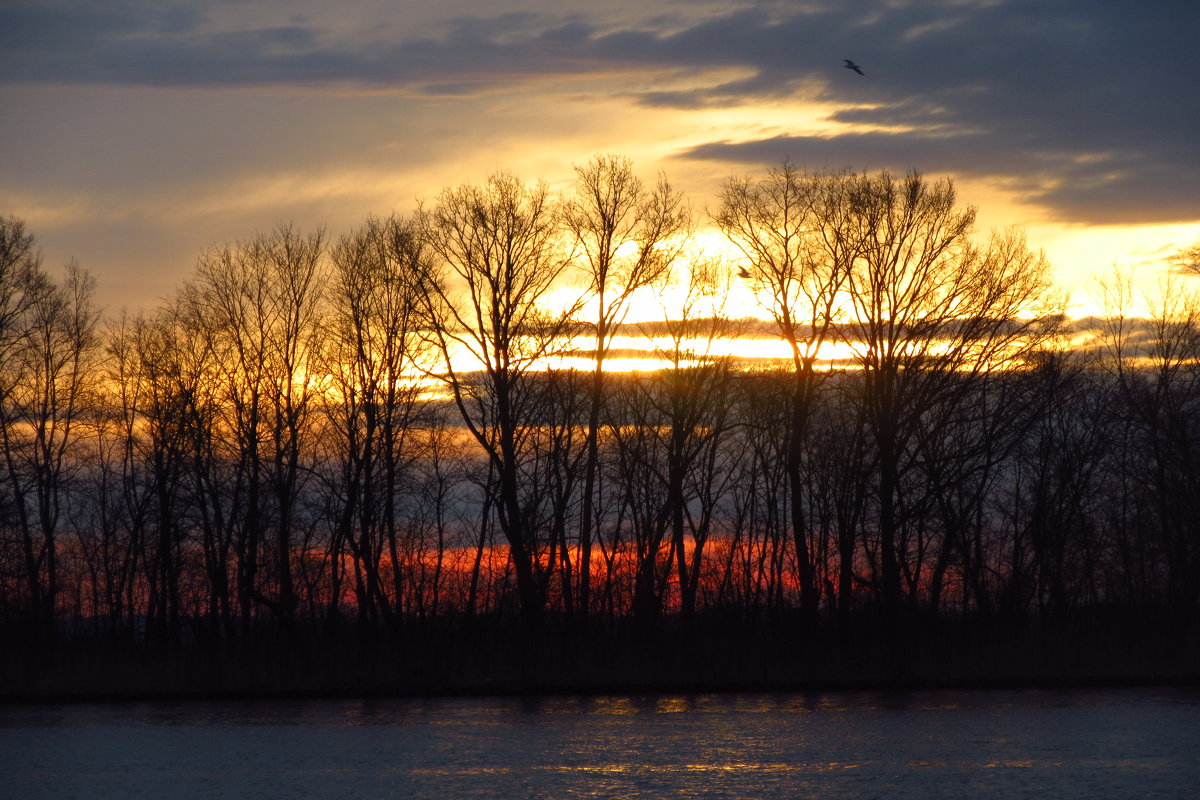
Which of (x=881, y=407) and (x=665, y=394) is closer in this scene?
(x=881, y=407)

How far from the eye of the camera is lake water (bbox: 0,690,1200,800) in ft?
47.4

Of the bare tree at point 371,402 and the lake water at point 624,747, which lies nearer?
the lake water at point 624,747

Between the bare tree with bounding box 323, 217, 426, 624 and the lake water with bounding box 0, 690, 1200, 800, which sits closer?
the lake water with bounding box 0, 690, 1200, 800

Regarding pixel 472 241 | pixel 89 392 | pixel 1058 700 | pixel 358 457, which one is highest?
pixel 472 241

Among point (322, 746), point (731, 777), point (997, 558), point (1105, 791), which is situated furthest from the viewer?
point (997, 558)

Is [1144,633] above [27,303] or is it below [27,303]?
below

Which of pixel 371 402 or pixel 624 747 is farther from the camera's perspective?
pixel 371 402

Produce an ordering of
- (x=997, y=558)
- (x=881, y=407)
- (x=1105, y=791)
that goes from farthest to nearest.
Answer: (x=997, y=558) → (x=881, y=407) → (x=1105, y=791)

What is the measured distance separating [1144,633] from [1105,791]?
18.1 metres

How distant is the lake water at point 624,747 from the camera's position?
1445cm

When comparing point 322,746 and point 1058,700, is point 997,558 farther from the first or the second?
point 322,746

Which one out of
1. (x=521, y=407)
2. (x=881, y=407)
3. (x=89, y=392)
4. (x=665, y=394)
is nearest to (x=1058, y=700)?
(x=881, y=407)

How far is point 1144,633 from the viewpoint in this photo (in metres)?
29.7

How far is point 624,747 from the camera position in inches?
685
